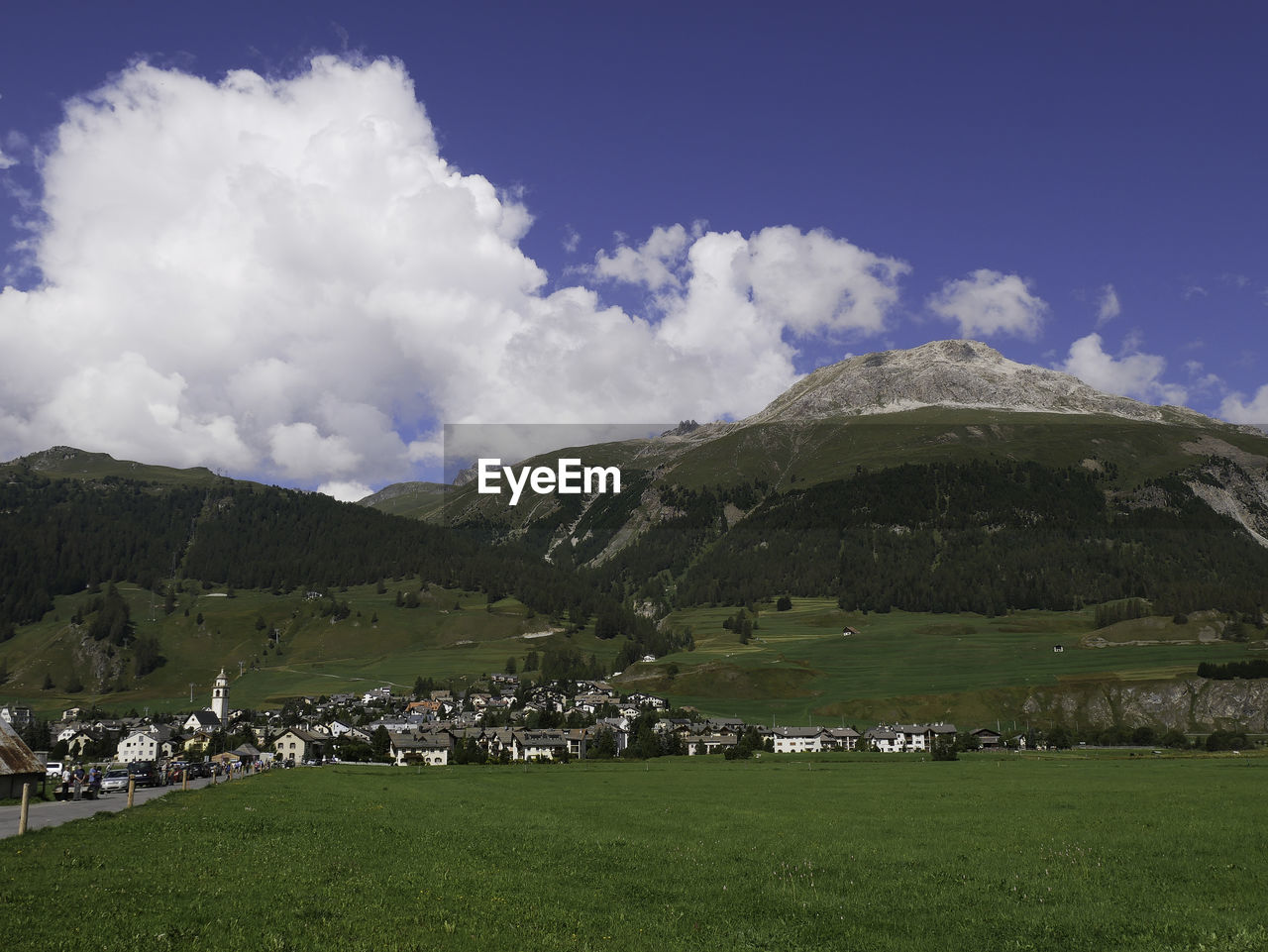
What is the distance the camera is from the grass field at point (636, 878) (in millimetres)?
15625

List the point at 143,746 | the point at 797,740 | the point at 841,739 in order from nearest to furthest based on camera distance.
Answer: the point at 143,746 < the point at 797,740 < the point at 841,739

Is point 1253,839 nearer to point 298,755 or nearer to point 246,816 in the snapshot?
point 246,816

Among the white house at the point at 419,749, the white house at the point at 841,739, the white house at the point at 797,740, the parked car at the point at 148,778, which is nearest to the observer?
the parked car at the point at 148,778

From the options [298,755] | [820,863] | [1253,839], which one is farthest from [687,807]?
[298,755]

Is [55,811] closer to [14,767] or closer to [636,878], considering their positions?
[14,767]

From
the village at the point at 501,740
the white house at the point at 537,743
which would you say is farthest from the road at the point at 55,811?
the white house at the point at 537,743

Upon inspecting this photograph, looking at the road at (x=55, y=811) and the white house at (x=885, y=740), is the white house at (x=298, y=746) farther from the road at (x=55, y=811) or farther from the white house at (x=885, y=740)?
the road at (x=55, y=811)

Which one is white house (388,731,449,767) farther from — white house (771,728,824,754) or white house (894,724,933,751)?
white house (894,724,933,751)

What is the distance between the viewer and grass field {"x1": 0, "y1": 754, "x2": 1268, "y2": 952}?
15.6 metres

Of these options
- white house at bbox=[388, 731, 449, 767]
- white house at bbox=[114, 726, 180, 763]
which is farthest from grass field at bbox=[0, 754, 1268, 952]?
white house at bbox=[114, 726, 180, 763]

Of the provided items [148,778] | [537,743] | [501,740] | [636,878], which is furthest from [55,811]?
[501,740]

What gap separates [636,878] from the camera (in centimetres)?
2205

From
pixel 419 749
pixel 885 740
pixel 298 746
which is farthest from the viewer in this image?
pixel 885 740

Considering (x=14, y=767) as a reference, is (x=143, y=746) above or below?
below
